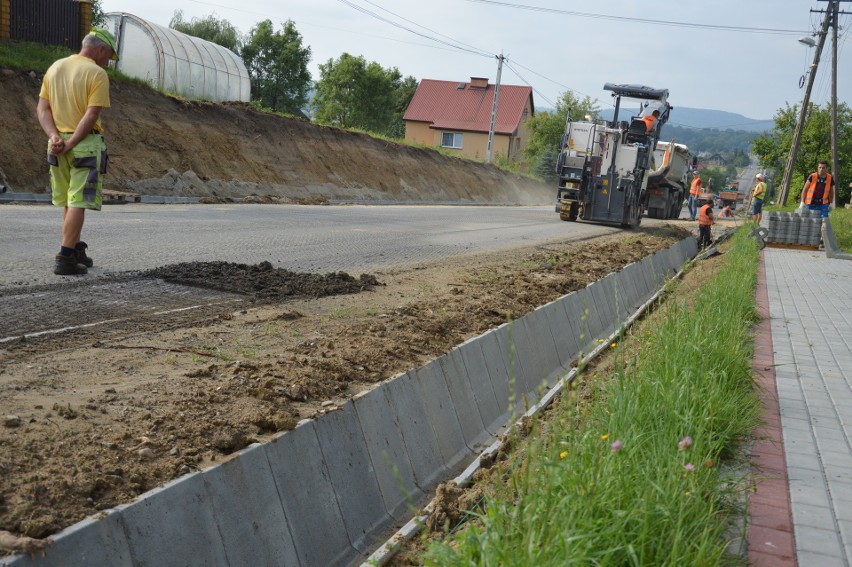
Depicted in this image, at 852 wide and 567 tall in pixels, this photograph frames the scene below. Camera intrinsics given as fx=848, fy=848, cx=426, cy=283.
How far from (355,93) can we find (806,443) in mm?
68031

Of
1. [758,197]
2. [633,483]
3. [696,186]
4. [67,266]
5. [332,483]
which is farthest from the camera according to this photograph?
[696,186]

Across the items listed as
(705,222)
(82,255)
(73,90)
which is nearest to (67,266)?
(82,255)

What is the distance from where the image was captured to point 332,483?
4609mm

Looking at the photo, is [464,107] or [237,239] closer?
[237,239]

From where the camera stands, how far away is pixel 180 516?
3.53 m

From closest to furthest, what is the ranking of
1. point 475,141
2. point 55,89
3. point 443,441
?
1. point 443,441
2. point 55,89
3. point 475,141

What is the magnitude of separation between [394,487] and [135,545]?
2.22 metres

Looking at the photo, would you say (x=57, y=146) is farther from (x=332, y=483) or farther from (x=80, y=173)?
(x=332, y=483)

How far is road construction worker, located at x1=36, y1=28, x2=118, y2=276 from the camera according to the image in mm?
7527

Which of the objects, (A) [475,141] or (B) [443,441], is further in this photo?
(A) [475,141]

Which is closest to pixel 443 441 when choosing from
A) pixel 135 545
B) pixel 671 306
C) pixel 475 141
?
pixel 671 306

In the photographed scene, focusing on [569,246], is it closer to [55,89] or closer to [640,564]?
[55,89]

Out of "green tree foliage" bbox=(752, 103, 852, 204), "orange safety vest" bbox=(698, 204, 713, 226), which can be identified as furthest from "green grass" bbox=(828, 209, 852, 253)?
"green tree foliage" bbox=(752, 103, 852, 204)

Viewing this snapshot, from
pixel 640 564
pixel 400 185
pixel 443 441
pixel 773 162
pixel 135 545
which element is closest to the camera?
pixel 640 564
